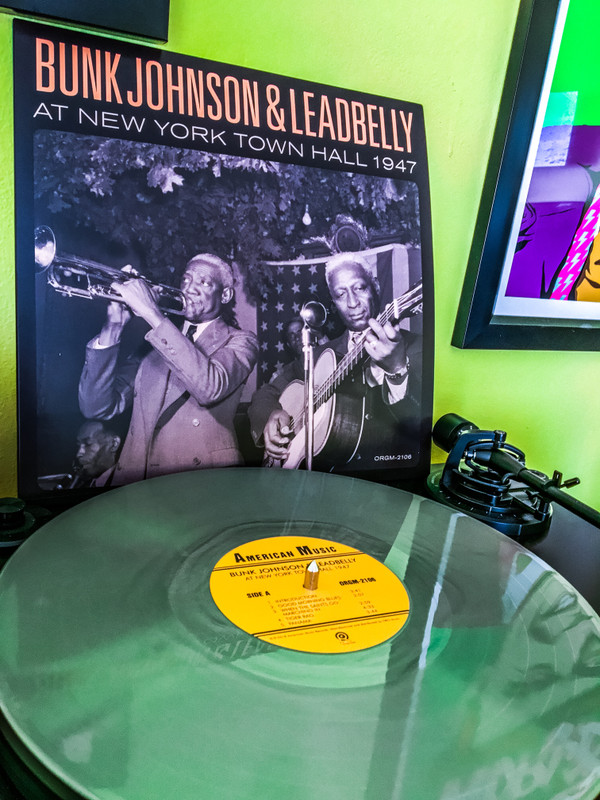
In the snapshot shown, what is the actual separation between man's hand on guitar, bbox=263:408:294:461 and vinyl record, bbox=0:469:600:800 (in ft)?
0.57

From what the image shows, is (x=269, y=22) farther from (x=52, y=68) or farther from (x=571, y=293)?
(x=571, y=293)

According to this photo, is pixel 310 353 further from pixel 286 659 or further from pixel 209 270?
pixel 286 659

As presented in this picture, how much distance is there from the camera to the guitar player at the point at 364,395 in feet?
3.12

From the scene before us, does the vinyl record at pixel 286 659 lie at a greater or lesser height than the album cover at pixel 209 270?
lesser

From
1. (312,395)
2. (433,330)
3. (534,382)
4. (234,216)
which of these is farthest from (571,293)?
(234,216)

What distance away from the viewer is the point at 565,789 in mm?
432

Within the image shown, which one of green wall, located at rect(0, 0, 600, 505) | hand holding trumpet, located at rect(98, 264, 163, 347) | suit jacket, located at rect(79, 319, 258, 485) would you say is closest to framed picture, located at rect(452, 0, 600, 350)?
green wall, located at rect(0, 0, 600, 505)

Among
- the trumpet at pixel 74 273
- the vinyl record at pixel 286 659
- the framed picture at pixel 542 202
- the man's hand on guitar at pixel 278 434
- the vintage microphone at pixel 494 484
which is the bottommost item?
the vinyl record at pixel 286 659

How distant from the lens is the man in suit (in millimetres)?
829

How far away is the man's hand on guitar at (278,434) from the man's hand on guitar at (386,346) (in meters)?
0.17

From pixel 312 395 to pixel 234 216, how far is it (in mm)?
278

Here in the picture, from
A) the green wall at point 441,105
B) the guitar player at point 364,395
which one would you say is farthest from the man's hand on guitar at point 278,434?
the green wall at point 441,105

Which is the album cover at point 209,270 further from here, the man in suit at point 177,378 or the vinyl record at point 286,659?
the vinyl record at point 286,659

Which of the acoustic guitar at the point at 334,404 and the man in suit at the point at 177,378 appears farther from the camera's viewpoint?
the acoustic guitar at the point at 334,404
